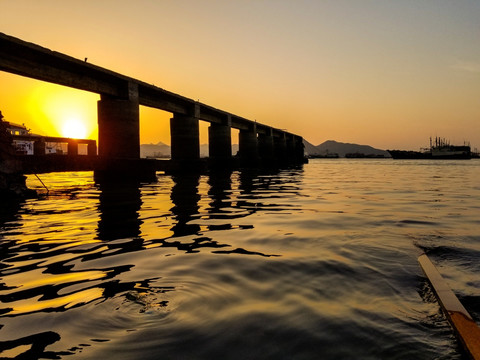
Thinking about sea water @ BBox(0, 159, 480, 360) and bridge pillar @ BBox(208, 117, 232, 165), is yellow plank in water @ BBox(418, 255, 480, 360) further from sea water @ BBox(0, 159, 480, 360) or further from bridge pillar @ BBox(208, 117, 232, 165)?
bridge pillar @ BBox(208, 117, 232, 165)

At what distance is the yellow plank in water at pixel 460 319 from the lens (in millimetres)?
2057

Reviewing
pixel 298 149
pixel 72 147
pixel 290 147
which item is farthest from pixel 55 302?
pixel 298 149

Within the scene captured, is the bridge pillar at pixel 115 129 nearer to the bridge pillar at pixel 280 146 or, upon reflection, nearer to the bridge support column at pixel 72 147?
the bridge support column at pixel 72 147

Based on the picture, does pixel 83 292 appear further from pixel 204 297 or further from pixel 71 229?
pixel 71 229

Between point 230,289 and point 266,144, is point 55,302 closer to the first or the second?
point 230,289

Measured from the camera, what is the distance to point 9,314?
2836mm

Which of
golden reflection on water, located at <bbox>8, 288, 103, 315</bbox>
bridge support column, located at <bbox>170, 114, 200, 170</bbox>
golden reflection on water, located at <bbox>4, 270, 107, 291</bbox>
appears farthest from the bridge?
golden reflection on water, located at <bbox>8, 288, 103, 315</bbox>

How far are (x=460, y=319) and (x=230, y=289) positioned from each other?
196 cm

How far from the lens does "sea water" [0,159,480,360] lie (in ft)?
7.65

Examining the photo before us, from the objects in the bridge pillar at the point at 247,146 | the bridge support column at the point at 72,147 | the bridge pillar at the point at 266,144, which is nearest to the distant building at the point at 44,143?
the bridge support column at the point at 72,147

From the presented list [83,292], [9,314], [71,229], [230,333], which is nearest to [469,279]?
[230,333]

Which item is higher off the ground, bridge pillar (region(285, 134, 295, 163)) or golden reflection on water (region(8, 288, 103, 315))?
bridge pillar (region(285, 134, 295, 163))

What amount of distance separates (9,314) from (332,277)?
3.12 meters

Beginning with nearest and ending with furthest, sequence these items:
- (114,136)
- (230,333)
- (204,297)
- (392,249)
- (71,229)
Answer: (230,333) → (204,297) → (392,249) → (71,229) → (114,136)
